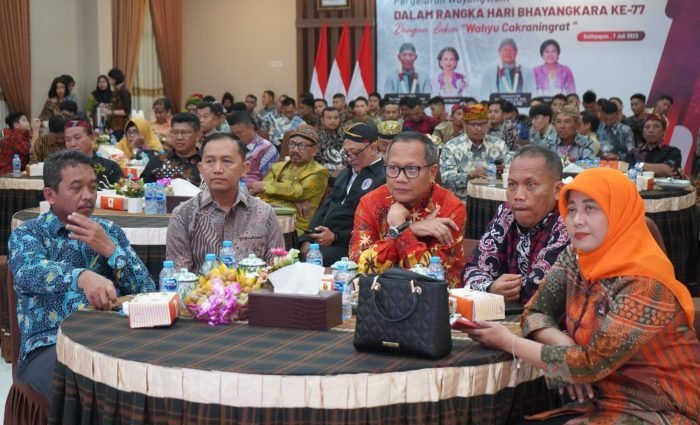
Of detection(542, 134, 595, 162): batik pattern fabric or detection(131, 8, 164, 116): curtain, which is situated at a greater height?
detection(131, 8, 164, 116): curtain

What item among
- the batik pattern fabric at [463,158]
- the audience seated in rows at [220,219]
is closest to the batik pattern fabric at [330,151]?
the batik pattern fabric at [463,158]

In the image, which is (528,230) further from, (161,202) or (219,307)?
(161,202)

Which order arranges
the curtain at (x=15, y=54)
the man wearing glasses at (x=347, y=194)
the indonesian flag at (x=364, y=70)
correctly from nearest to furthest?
1. the man wearing glasses at (x=347, y=194)
2. the curtain at (x=15, y=54)
3. the indonesian flag at (x=364, y=70)

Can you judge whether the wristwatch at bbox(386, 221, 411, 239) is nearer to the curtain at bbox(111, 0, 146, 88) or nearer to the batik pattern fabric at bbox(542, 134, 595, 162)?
the batik pattern fabric at bbox(542, 134, 595, 162)

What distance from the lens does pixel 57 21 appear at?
14.2m

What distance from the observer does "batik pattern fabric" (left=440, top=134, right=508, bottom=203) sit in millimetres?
7609

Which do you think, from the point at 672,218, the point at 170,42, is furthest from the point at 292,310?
the point at 170,42

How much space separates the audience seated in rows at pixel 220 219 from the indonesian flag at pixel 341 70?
40.0ft

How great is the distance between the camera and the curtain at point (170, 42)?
16266mm

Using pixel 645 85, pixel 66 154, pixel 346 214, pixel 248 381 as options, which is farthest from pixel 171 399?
pixel 645 85

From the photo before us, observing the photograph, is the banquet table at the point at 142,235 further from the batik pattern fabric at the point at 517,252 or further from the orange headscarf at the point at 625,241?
the orange headscarf at the point at 625,241

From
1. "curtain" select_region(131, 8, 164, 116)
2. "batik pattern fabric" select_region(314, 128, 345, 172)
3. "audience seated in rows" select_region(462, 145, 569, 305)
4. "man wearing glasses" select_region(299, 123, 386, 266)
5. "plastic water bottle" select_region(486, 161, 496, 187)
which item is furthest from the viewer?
"curtain" select_region(131, 8, 164, 116)

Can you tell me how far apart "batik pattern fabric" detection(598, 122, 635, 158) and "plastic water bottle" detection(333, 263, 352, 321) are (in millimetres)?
8296

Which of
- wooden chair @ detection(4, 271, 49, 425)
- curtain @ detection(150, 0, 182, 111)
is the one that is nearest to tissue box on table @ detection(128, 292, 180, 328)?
wooden chair @ detection(4, 271, 49, 425)
